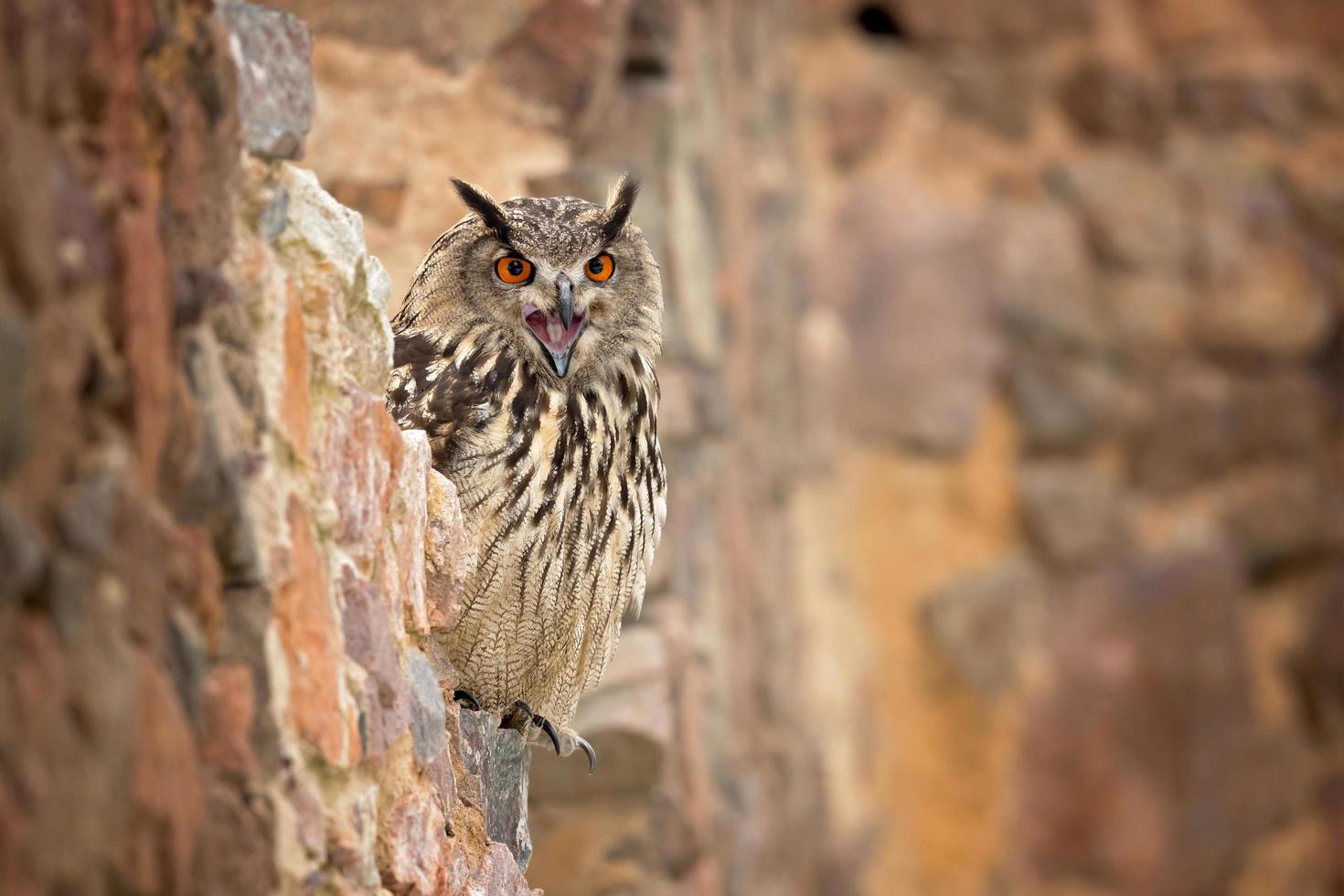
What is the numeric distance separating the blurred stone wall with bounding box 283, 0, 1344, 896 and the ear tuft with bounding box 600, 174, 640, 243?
6.29 ft

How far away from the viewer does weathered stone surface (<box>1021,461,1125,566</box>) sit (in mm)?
4840

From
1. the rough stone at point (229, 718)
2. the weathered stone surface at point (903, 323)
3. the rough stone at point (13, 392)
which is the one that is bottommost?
the weathered stone surface at point (903, 323)

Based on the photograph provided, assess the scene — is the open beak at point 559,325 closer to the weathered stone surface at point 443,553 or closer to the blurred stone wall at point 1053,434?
the weathered stone surface at point 443,553

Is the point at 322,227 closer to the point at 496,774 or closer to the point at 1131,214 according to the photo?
the point at 496,774

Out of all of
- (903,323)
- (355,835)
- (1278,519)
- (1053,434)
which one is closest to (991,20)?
(903,323)

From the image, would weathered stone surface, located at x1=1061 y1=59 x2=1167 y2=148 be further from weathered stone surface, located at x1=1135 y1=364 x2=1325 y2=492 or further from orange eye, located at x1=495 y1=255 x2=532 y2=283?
orange eye, located at x1=495 y1=255 x2=532 y2=283

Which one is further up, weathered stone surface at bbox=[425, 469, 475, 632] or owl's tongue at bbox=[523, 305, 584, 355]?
owl's tongue at bbox=[523, 305, 584, 355]

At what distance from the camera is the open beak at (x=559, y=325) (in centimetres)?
169

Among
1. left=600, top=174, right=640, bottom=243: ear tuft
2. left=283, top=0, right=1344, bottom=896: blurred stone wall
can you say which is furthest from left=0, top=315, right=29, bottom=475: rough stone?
left=283, top=0, right=1344, bottom=896: blurred stone wall

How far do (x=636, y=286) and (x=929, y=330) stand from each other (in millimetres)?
3097

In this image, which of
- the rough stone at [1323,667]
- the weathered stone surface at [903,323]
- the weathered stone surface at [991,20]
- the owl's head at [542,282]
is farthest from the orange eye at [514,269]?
the rough stone at [1323,667]

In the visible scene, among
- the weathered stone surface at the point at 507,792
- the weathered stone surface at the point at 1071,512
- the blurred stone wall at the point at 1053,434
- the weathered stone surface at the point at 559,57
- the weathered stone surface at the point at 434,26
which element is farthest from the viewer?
the weathered stone surface at the point at 1071,512

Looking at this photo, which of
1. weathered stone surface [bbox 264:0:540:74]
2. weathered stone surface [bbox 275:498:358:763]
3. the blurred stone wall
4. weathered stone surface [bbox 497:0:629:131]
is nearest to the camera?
weathered stone surface [bbox 275:498:358:763]

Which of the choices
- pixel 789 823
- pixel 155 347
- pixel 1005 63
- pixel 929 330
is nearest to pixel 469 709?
pixel 155 347
